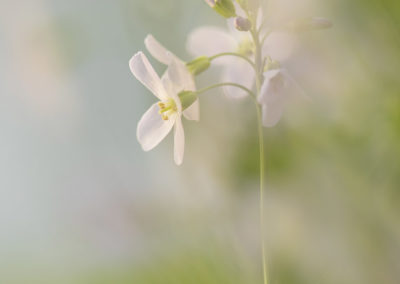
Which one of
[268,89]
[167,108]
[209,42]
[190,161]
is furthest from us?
[190,161]

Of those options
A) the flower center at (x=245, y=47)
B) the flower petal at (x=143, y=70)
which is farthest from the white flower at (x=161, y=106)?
the flower center at (x=245, y=47)

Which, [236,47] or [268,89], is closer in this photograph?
[268,89]

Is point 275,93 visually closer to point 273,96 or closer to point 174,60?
→ point 273,96

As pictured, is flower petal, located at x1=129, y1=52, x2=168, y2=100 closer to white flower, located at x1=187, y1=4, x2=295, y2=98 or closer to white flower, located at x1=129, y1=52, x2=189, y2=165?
white flower, located at x1=129, y1=52, x2=189, y2=165

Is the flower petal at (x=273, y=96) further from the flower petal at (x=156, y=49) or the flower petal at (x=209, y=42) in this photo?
the flower petal at (x=209, y=42)

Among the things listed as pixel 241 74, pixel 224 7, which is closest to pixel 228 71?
pixel 241 74

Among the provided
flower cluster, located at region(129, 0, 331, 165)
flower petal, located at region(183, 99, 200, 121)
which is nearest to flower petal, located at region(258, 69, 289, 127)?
flower cluster, located at region(129, 0, 331, 165)

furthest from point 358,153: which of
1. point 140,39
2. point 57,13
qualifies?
point 57,13

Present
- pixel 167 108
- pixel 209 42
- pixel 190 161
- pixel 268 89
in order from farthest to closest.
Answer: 1. pixel 190 161
2. pixel 209 42
3. pixel 167 108
4. pixel 268 89
